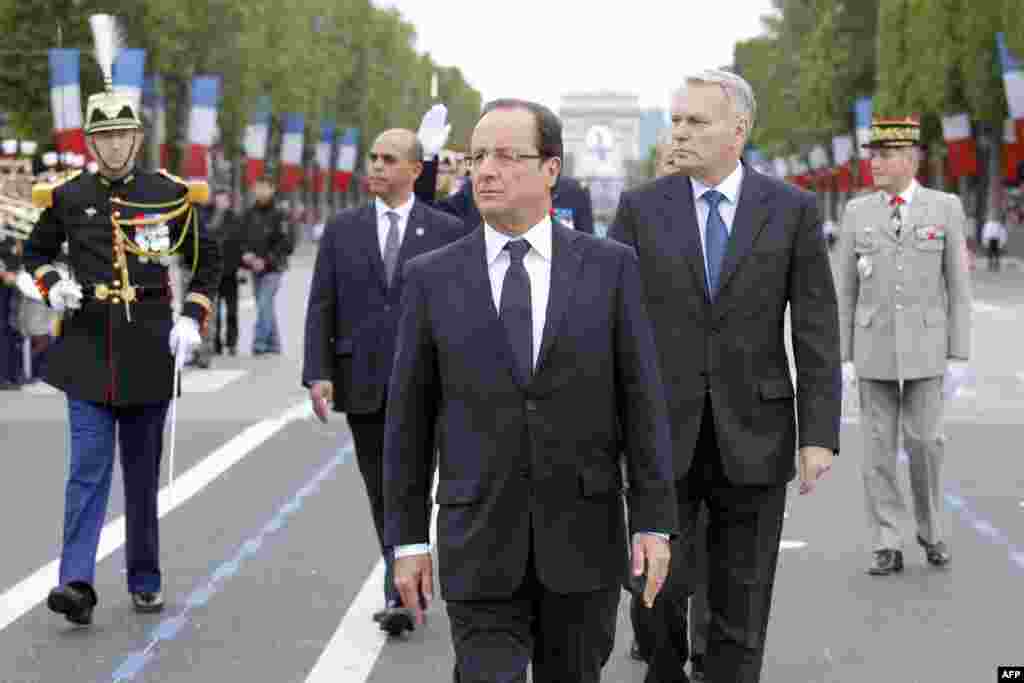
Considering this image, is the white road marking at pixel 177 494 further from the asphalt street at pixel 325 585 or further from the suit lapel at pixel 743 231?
the suit lapel at pixel 743 231

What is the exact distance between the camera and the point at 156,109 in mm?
58812

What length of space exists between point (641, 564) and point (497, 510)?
1.24 feet

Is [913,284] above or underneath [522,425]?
underneath

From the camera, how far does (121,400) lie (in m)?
8.52

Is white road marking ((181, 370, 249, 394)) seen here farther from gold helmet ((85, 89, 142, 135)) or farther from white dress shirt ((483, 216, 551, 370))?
white dress shirt ((483, 216, 551, 370))

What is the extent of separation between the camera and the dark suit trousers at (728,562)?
6.52 meters

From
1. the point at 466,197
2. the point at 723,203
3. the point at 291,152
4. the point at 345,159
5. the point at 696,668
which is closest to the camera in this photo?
the point at 723,203

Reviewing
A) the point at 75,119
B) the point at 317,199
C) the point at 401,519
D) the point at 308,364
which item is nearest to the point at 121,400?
the point at 308,364

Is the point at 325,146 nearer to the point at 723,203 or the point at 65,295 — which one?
the point at 65,295

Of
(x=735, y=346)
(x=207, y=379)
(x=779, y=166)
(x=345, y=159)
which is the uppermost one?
(x=735, y=346)

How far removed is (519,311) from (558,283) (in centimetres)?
12

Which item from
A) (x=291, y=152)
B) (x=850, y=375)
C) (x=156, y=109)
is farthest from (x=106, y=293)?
(x=291, y=152)

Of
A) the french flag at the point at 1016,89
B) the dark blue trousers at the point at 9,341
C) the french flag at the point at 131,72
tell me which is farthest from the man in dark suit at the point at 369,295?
the french flag at the point at 1016,89

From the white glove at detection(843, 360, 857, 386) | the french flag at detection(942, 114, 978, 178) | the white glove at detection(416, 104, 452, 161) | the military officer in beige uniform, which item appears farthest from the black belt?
the french flag at detection(942, 114, 978, 178)
